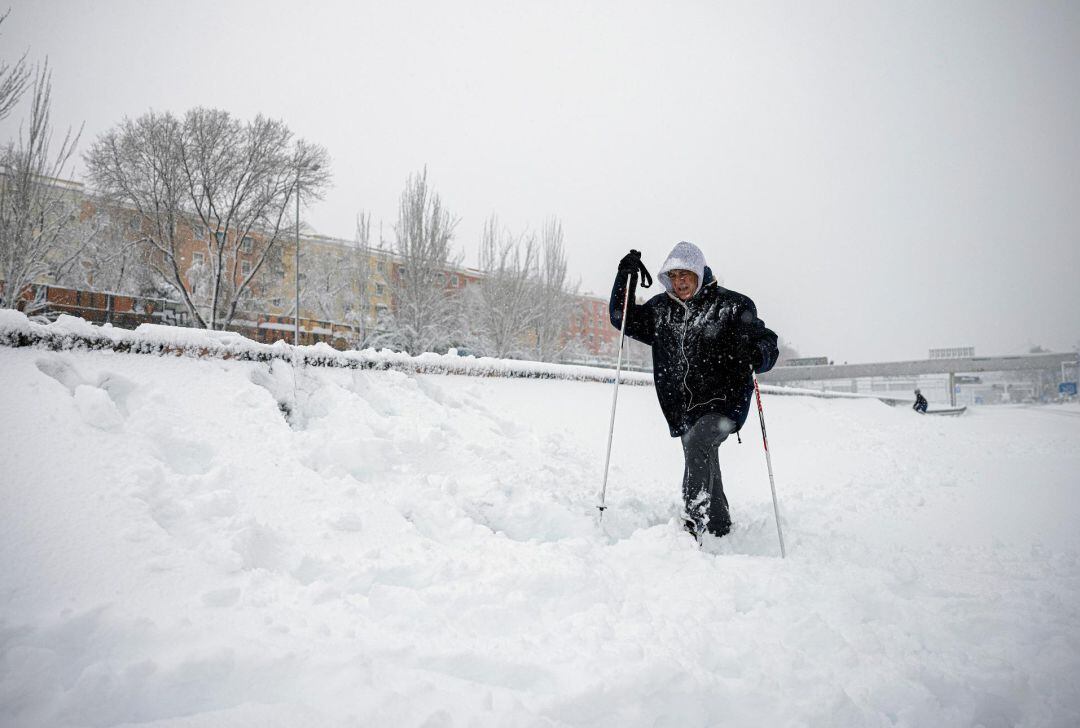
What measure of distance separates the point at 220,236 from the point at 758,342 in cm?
2290

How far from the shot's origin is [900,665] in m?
1.84

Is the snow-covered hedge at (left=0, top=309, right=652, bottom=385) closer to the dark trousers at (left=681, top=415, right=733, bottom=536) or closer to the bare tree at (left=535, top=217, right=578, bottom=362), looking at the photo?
the dark trousers at (left=681, top=415, right=733, bottom=536)

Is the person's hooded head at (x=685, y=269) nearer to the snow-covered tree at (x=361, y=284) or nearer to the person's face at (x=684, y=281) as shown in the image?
the person's face at (x=684, y=281)

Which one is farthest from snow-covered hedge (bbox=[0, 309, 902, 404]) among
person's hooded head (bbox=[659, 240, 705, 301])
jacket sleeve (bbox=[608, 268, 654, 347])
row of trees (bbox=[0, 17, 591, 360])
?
row of trees (bbox=[0, 17, 591, 360])

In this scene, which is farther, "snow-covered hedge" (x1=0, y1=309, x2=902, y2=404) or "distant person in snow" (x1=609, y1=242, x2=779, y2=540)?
"distant person in snow" (x1=609, y1=242, x2=779, y2=540)

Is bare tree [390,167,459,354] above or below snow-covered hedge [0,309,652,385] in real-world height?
above

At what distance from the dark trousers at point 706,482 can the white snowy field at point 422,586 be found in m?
0.18

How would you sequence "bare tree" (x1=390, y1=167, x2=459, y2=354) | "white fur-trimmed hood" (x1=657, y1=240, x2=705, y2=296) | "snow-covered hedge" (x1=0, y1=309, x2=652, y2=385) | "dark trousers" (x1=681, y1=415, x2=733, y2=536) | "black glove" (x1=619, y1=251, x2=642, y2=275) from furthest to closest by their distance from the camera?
"bare tree" (x1=390, y1=167, x2=459, y2=354), "black glove" (x1=619, y1=251, x2=642, y2=275), "white fur-trimmed hood" (x1=657, y1=240, x2=705, y2=296), "dark trousers" (x1=681, y1=415, x2=733, y2=536), "snow-covered hedge" (x1=0, y1=309, x2=652, y2=385)

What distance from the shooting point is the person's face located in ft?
12.5

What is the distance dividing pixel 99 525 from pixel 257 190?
2078cm

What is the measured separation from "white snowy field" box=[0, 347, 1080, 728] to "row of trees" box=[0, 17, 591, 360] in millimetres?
11026

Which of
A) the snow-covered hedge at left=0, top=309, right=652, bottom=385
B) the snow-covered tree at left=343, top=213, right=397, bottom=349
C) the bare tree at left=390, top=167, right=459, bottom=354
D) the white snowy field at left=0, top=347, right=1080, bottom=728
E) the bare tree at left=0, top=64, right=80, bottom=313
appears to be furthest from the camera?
the snow-covered tree at left=343, top=213, right=397, bottom=349

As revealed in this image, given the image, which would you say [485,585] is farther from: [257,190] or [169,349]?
[257,190]

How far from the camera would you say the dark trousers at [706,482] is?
3.46m
